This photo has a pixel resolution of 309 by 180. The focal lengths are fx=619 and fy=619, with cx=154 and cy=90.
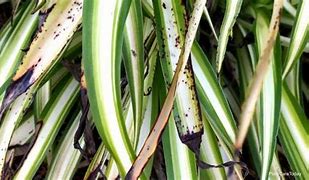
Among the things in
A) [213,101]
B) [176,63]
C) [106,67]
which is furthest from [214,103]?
[106,67]

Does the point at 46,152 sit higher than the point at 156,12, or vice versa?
the point at 156,12

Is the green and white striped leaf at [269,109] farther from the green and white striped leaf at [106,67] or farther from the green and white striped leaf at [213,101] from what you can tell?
the green and white striped leaf at [106,67]

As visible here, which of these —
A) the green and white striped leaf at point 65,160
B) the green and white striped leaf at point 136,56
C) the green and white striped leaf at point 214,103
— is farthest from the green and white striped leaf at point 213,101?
the green and white striped leaf at point 65,160

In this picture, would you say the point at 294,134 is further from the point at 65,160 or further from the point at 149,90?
the point at 65,160

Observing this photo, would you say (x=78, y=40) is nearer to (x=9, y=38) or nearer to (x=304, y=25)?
(x=9, y=38)

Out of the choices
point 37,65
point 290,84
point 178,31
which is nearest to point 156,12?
point 178,31

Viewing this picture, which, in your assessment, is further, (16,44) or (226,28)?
(16,44)
